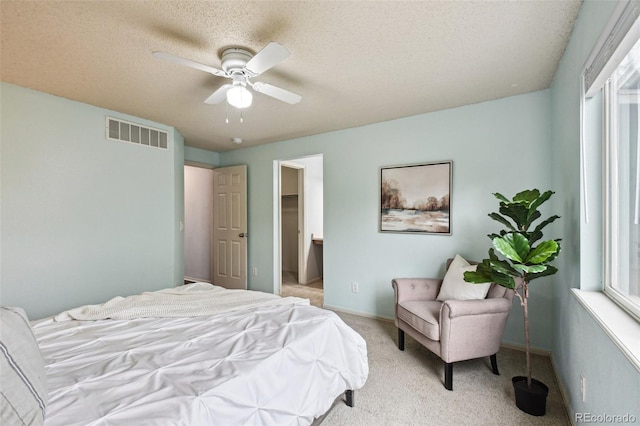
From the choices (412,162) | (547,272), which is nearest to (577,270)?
(547,272)

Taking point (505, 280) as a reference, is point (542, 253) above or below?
above

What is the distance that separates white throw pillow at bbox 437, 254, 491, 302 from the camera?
237 cm

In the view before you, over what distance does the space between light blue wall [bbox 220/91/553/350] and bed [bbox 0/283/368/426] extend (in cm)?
165

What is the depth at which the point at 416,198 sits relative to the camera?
326cm

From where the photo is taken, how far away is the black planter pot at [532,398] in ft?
6.01

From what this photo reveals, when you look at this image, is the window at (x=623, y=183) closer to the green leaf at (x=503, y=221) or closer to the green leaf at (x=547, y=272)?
the green leaf at (x=547, y=272)

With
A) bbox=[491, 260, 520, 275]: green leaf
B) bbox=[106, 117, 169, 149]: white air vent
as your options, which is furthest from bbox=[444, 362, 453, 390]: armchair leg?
bbox=[106, 117, 169, 149]: white air vent

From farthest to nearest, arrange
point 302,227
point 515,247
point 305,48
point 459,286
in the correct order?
point 302,227 < point 459,286 < point 305,48 < point 515,247

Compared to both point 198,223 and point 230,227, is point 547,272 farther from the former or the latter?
point 198,223

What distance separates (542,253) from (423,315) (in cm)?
97

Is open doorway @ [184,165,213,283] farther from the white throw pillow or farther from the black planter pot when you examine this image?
the black planter pot

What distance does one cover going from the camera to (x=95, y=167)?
2941 mm

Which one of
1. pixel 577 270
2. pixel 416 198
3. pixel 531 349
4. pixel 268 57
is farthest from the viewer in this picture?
pixel 416 198

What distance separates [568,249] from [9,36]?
147 inches
